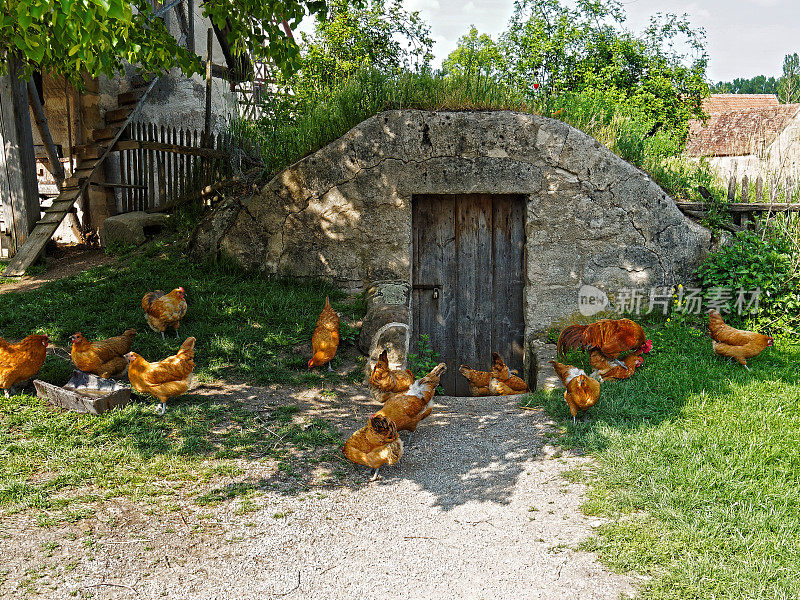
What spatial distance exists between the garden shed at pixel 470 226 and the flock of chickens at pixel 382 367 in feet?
4.04

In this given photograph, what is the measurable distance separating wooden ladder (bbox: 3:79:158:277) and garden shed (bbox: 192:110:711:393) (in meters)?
3.26

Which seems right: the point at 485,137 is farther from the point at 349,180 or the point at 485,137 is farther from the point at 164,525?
the point at 164,525

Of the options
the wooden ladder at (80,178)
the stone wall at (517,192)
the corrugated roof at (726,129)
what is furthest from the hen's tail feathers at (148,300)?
the corrugated roof at (726,129)

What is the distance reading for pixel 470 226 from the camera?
8008mm

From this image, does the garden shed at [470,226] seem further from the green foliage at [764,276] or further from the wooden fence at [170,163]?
the wooden fence at [170,163]

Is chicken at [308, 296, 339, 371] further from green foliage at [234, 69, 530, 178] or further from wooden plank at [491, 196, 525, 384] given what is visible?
green foliage at [234, 69, 530, 178]

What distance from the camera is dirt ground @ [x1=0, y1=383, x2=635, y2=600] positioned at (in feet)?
10.8

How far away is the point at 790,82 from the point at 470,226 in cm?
621

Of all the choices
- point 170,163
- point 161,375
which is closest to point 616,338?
point 161,375

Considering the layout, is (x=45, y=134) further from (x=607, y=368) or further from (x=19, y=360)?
(x=607, y=368)

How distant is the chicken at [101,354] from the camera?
5539 mm

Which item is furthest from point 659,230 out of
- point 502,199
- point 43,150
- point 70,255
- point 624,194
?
point 43,150

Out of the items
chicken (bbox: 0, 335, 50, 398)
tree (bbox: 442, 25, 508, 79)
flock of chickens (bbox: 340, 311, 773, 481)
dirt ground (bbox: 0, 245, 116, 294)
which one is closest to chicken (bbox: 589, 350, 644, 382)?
flock of chickens (bbox: 340, 311, 773, 481)

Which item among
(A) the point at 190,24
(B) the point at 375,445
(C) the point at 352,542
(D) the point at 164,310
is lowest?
(C) the point at 352,542
